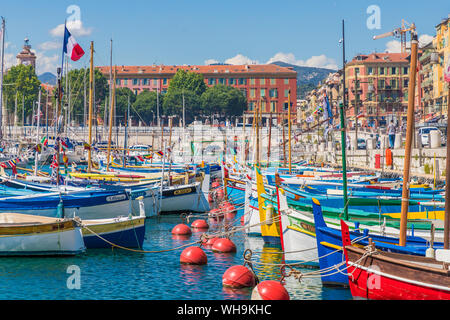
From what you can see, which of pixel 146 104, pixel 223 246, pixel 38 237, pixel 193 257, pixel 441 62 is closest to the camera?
pixel 193 257

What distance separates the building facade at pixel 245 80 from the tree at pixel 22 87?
820 inches

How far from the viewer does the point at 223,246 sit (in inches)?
903

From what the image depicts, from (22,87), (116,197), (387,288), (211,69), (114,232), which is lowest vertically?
(387,288)

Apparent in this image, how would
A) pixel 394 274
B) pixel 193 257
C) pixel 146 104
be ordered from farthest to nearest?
pixel 146 104 < pixel 193 257 < pixel 394 274

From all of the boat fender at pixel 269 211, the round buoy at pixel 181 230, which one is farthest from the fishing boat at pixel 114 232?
the boat fender at pixel 269 211

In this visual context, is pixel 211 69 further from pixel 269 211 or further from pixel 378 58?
pixel 269 211

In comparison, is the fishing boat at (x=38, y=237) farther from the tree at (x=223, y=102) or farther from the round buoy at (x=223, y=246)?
the tree at (x=223, y=102)

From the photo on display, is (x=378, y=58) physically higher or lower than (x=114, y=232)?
higher

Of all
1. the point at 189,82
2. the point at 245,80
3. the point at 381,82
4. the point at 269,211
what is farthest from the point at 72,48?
the point at 245,80

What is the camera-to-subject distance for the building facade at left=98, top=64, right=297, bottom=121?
16038 cm

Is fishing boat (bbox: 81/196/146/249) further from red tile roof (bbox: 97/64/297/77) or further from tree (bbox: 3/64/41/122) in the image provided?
red tile roof (bbox: 97/64/297/77)

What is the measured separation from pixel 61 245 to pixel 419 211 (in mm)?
12596

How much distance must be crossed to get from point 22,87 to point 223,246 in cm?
12573
